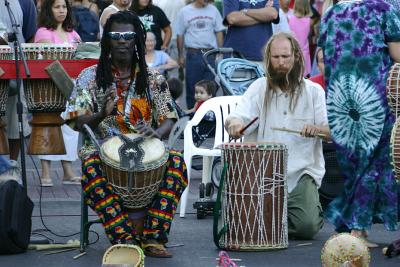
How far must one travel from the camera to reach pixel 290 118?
28.7ft

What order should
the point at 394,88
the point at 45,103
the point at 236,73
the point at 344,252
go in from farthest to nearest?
1. the point at 236,73
2. the point at 45,103
3. the point at 394,88
4. the point at 344,252

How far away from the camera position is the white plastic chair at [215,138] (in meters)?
10.0

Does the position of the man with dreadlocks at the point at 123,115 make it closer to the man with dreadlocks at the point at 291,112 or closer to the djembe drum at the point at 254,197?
the djembe drum at the point at 254,197

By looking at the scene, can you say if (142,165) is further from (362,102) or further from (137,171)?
(362,102)

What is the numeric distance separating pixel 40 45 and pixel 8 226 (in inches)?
55.6

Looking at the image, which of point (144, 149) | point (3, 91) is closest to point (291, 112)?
point (144, 149)

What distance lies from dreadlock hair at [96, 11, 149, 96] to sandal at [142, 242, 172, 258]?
100cm

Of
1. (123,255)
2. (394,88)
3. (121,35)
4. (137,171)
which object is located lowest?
(123,255)

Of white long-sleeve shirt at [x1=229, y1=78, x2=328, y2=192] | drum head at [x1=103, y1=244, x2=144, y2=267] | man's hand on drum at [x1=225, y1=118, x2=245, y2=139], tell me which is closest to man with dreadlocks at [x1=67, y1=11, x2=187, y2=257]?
man's hand on drum at [x1=225, y1=118, x2=245, y2=139]

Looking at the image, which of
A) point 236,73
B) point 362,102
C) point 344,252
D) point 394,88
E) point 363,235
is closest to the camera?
point 344,252

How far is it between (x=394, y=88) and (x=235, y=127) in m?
1.31

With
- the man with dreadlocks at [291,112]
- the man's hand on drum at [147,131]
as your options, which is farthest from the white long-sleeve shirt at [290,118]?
the man's hand on drum at [147,131]

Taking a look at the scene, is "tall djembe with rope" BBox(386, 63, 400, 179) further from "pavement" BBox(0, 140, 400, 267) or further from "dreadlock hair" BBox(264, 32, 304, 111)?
"dreadlock hair" BBox(264, 32, 304, 111)

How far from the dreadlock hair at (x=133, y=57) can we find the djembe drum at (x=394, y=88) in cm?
162
